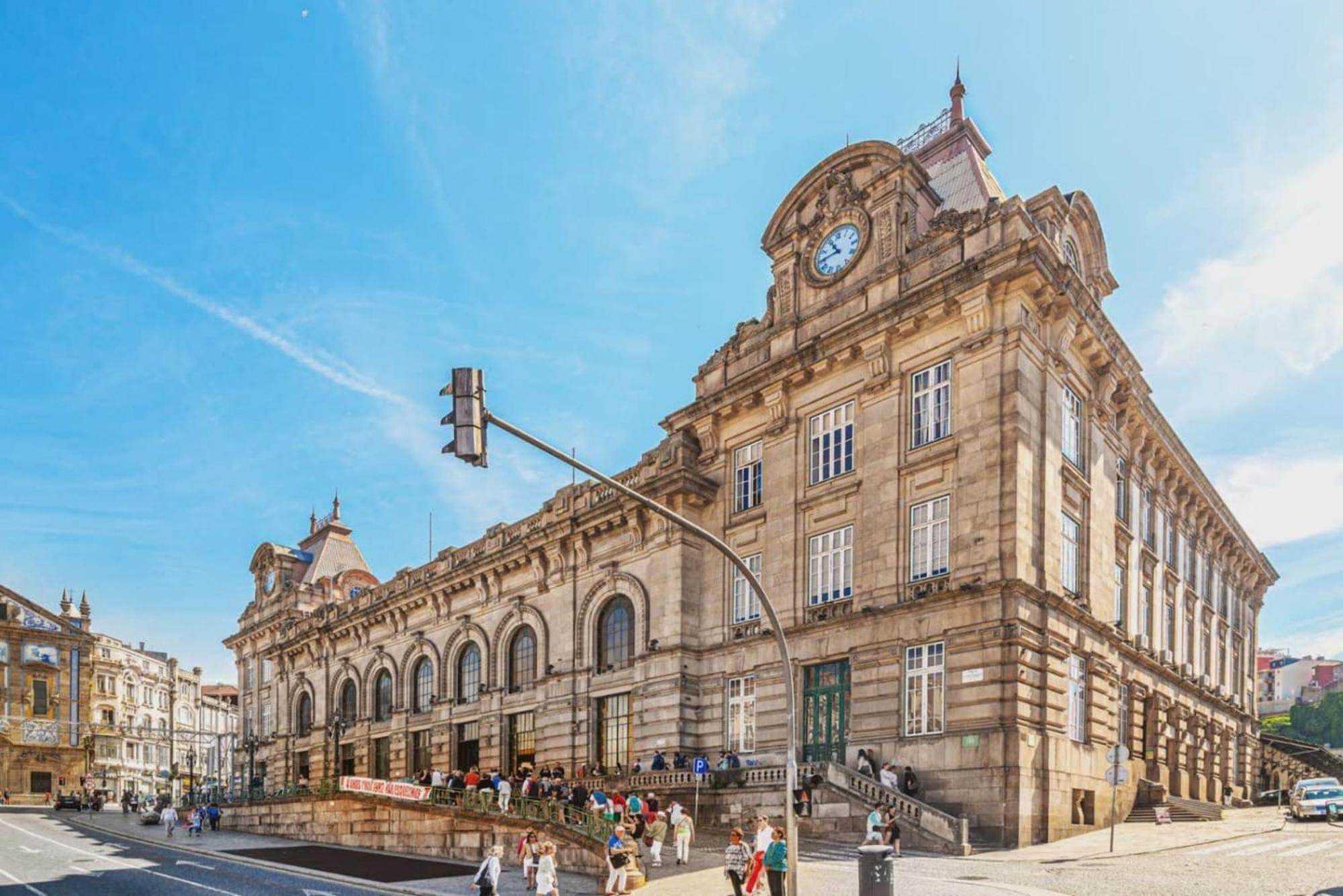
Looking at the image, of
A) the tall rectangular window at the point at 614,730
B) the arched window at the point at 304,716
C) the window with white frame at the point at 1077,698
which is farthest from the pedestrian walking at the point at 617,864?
the arched window at the point at 304,716

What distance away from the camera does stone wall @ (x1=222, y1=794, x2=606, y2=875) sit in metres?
27.1

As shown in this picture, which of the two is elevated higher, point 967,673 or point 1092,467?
point 1092,467

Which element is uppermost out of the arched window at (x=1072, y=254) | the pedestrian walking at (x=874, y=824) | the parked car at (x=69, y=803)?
the arched window at (x=1072, y=254)

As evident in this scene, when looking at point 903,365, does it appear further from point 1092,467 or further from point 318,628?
point 318,628

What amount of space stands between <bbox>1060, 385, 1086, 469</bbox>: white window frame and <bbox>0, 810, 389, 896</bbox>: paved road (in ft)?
73.0

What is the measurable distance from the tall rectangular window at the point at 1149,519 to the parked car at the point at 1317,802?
9.84 metres

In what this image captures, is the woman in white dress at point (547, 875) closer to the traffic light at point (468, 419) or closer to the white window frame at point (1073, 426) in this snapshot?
the traffic light at point (468, 419)

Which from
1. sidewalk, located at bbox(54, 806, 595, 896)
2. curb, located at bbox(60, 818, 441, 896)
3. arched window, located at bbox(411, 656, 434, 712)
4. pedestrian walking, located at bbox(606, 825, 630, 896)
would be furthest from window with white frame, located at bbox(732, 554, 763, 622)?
arched window, located at bbox(411, 656, 434, 712)

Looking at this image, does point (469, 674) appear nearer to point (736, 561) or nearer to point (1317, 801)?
point (1317, 801)

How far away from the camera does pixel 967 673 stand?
1090 inches

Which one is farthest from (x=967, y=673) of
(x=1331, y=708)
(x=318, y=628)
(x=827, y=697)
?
(x=1331, y=708)

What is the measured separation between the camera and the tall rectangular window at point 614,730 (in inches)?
1528

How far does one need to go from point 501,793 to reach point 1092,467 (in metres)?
20.2

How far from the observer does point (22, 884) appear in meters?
Answer: 27.2
